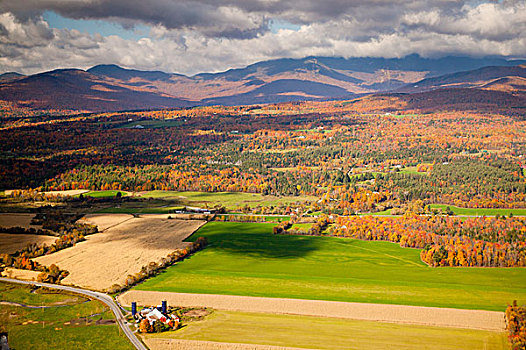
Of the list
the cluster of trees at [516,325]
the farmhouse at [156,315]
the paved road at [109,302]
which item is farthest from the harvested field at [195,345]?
the cluster of trees at [516,325]

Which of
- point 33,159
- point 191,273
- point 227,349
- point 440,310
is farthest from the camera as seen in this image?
point 33,159

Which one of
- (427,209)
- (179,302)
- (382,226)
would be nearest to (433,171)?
(427,209)

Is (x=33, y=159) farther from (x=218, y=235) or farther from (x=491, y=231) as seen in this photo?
(x=491, y=231)

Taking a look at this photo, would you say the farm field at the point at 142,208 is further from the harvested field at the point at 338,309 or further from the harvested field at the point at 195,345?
the harvested field at the point at 195,345

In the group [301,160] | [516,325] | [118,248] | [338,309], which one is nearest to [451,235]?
[516,325]

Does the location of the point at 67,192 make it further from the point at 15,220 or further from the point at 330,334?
the point at 330,334

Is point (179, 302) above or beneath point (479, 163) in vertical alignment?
beneath
